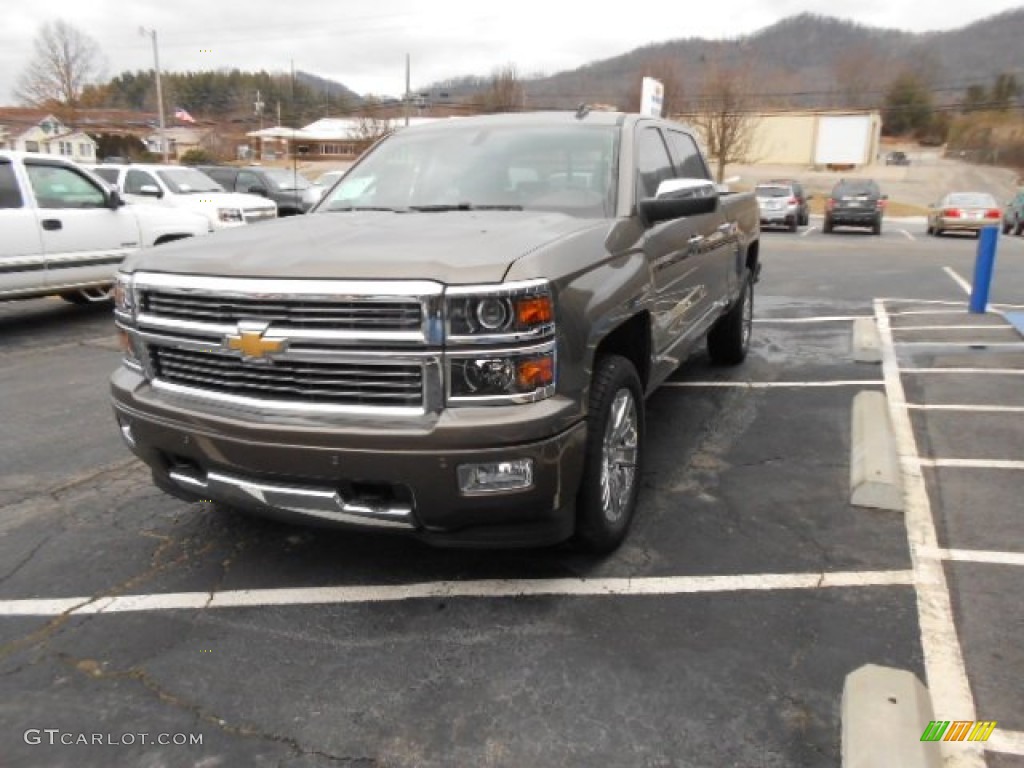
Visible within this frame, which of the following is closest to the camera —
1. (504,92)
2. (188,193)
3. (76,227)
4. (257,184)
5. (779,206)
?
(76,227)

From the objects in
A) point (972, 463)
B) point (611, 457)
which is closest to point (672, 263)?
point (611, 457)

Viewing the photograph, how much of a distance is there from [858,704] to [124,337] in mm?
3139

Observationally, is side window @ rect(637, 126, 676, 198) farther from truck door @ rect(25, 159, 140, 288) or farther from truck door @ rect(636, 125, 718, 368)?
truck door @ rect(25, 159, 140, 288)

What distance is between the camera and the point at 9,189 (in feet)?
27.7

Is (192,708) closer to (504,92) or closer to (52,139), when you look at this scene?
(504,92)

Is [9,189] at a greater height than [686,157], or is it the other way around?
[686,157]

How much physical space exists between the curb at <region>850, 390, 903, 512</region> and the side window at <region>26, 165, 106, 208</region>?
815cm

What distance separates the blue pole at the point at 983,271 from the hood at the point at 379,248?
24.8 feet

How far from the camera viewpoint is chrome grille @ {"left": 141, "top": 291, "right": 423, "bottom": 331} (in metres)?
2.83

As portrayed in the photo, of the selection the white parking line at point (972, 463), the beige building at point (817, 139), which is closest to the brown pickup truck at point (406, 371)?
the white parking line at point (972, 463)

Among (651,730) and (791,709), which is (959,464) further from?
(651,730)

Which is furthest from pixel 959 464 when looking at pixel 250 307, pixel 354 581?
pixel 250 307

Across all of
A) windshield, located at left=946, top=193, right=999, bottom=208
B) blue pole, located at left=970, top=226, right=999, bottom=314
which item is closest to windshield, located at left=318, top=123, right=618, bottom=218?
blue pole, located at left=970, top=226, right=999, bottom=314

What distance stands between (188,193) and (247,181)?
596 centimetres
